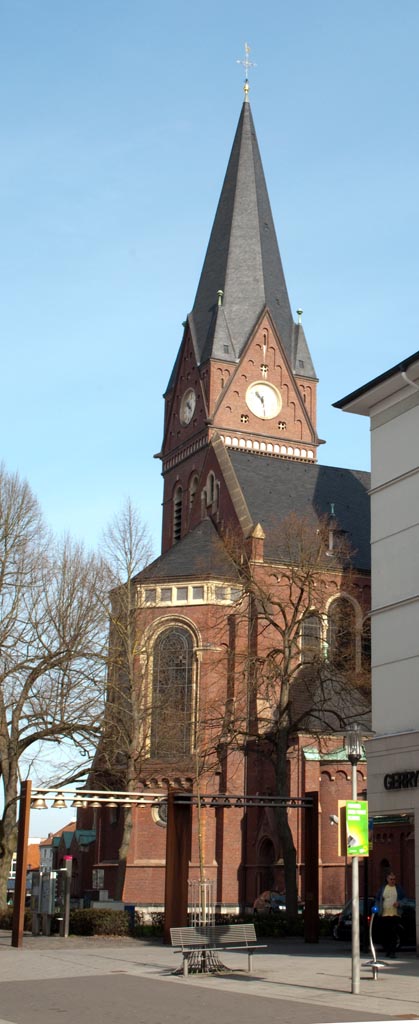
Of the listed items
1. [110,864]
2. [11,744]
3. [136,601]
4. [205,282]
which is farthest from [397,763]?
[205,282]

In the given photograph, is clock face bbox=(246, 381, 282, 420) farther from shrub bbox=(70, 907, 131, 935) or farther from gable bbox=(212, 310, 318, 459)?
shrub bbox=(70, 907, 131, 935)

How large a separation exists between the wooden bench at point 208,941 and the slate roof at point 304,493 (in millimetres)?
30111

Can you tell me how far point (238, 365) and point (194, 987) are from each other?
4592 cm

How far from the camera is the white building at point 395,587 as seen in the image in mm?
22828

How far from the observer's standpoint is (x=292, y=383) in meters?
61.3

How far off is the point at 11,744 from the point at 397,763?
47.5 feet

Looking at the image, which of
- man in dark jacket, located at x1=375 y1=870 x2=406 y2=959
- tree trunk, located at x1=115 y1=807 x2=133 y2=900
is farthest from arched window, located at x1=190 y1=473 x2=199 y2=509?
man in dark jacket, located at x1=375 y1=870 x2=406 y2=959

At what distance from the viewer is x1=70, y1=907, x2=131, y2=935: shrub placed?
27.1m

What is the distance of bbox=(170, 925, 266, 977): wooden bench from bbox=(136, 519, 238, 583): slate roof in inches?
967

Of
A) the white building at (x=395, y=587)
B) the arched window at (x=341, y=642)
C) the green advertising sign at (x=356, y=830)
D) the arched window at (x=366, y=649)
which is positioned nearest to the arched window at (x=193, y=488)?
the arched window at (x=341, y=642)

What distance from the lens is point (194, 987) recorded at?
16.2 m

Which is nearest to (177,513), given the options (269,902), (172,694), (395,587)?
(172,694)

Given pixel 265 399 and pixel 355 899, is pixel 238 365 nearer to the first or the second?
pixel 265 399

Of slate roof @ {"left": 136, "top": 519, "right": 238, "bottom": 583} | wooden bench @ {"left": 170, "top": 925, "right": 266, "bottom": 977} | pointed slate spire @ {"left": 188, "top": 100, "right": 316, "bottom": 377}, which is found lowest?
wooden bench @ {"left": 170, "top": 925, "right": 266, "bottom": 977}
